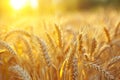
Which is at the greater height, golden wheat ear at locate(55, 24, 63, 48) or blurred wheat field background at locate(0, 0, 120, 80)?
golden wheat ear at locate(55, 24, 63, 48)

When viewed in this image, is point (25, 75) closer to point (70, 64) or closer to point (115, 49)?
point (70, 64)

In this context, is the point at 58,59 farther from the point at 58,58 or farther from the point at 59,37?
the point at 59,37

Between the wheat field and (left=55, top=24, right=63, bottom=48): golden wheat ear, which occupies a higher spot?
(left=55, top=24, right=63, bottom=48): golden wheat ear

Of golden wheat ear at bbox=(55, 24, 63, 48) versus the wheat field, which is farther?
golden wheat ear at bbox=(55, 24, 63, 48)

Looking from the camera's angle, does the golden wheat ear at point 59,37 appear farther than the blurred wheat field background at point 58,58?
Yes

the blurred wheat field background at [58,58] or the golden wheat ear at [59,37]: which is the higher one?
the golden wheat ear at [59,37]

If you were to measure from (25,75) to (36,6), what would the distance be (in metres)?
11.2

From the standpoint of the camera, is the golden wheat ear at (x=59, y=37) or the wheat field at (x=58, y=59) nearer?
the wheat field at (x=58, y=59)

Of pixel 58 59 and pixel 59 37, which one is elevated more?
pixel 59 37

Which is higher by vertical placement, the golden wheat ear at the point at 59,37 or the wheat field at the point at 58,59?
the golden wheat ear at the point at 59,37

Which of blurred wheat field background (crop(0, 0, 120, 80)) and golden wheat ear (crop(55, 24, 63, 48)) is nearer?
blurred wheat field background (crop(0, 0, 120, 80))

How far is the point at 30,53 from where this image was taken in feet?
6.71

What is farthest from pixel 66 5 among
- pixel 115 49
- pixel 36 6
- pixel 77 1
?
pixel 115 49

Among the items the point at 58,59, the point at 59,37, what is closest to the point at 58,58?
the point at 58,59
